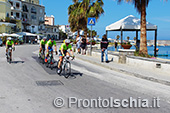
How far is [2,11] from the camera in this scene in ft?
199

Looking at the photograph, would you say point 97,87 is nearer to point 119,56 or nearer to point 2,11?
point 119,56

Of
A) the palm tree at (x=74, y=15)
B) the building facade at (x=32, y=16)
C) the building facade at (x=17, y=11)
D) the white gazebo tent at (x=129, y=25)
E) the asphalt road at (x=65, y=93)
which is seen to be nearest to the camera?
the asphalt road at (x=65, y=93)

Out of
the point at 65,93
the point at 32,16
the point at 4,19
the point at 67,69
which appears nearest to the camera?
the point at 65,93

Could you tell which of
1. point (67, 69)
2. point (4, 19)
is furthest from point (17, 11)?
point (67, 69)

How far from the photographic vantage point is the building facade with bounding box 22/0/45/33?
76438 mm

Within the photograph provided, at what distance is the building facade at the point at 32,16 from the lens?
251ft

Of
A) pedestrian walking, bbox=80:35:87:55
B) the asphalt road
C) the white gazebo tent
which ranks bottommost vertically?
the asphalt road

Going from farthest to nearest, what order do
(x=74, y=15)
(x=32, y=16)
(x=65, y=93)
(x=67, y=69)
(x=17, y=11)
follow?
(x=32, y=16) → (x=17, y=11) → (x=74, y=15) → (x=67, y=69) → (x=65, y=93)

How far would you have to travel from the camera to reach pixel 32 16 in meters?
81.6

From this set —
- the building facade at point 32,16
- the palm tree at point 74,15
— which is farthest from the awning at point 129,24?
the building facade at point 32,16

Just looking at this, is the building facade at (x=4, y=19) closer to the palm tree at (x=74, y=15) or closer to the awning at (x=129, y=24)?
the palm tree at (x=74, y=15)

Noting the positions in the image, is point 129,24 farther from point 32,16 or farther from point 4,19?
point 32,16

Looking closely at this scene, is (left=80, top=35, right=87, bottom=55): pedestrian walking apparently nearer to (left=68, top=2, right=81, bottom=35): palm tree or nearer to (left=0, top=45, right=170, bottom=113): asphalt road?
(left=0, top=45, right=170, bottom=113): asphalt road

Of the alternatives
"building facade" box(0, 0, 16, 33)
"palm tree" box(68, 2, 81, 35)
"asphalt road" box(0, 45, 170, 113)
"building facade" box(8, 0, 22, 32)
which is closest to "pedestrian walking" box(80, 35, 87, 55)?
"asphalt road" box(0, 45, 170, 113)
